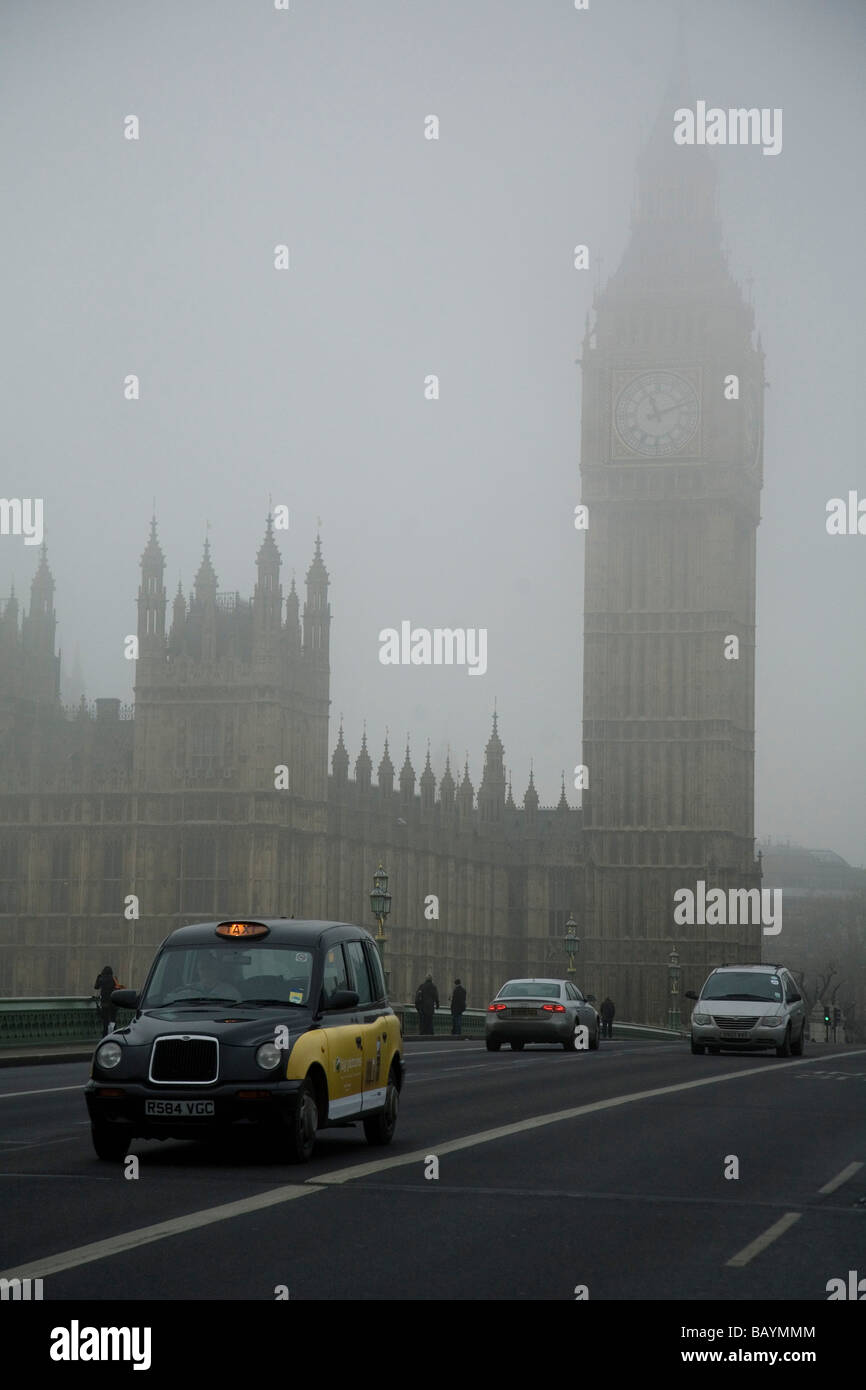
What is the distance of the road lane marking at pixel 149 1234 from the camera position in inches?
372

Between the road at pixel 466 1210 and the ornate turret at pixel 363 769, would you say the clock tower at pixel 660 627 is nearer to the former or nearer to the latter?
the ornate turret at pixel 363 769


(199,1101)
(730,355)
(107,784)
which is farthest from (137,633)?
(199,1101)

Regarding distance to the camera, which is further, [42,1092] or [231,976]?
[42,1092]

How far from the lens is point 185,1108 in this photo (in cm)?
1345

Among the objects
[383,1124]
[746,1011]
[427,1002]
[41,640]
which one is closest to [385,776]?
[41,640]

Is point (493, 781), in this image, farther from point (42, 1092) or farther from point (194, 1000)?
point (194, 1000)

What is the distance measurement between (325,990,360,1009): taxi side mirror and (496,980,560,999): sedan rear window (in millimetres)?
23306

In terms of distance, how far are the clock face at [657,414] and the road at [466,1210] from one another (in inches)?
3240

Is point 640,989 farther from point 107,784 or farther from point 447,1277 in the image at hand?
point 447,1277

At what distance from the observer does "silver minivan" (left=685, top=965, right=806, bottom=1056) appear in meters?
33.5

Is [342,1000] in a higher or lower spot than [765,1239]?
higher

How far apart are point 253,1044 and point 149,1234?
308cm

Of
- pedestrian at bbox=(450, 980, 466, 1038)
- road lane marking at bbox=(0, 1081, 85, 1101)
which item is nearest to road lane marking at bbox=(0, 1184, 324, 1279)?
road lane marking at bbox=(0, 1081, 85, 1101)

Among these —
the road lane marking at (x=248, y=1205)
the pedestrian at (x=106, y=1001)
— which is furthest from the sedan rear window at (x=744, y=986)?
the road lane marking at (x=248, y=1205)
